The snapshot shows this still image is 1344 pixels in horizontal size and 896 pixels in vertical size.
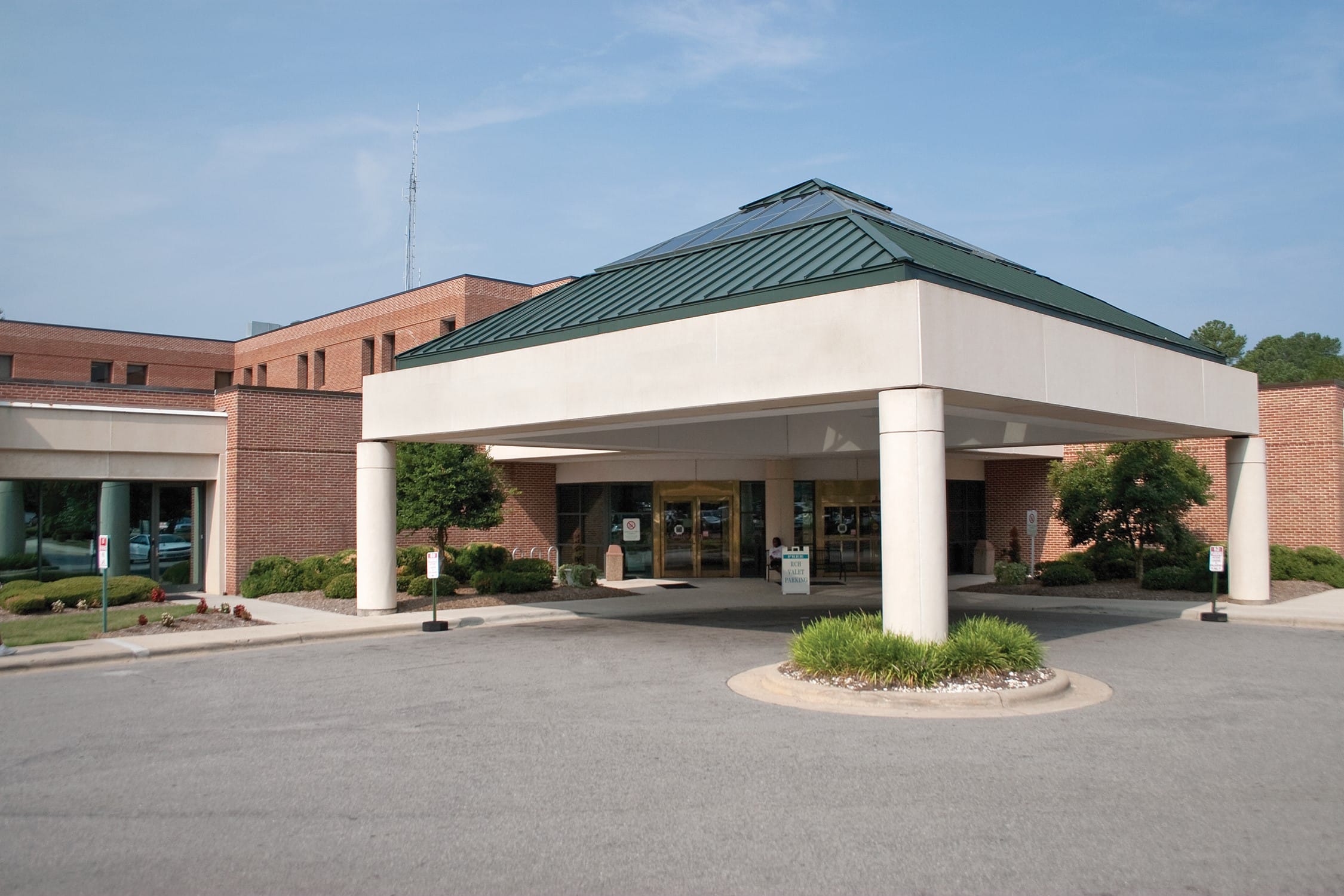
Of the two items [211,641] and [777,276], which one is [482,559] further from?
[777,276]

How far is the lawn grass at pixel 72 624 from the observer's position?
17.2 metres

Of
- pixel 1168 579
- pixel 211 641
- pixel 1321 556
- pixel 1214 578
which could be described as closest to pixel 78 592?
pixel 211 641

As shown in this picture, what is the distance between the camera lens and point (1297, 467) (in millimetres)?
28047

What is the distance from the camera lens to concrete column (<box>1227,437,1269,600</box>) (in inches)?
858

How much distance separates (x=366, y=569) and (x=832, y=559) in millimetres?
14957

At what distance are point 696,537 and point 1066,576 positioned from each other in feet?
34.4

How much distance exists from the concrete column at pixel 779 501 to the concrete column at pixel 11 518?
18639 millimetres

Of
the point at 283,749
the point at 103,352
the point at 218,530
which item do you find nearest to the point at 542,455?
the point at 218,530

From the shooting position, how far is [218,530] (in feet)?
87.2

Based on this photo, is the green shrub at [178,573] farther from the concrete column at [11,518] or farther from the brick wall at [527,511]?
the brick wall at [527,511]

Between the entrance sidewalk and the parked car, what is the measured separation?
7.03ft

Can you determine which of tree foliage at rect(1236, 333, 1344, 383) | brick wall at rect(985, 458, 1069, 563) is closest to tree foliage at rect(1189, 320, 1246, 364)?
tree foliage at rect(1236, 333, 1344, 383)

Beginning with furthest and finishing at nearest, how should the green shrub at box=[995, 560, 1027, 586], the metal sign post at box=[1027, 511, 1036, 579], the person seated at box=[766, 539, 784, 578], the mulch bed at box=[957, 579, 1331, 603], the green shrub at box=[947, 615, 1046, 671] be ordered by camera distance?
1. the person seated at box=[766, 539, 784, 578]
2. the metal sign post at box=[1027, 511, 1036, 579]
3. the green shrub at box=[995, 560, 1027, 586]
4. the mulch bed at box=[957, 579, 1331, 603]
5. the green shrub at box=[947, 615, 1046, 671]

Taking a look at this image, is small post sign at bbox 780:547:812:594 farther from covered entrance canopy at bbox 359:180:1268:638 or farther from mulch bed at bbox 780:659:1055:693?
mulch bed at bbox 780:659:1055:693
